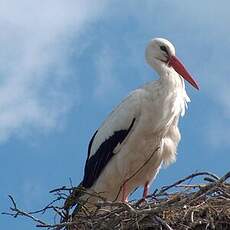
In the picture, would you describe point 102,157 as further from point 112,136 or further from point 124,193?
point 124,193

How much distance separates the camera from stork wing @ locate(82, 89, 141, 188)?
995cm

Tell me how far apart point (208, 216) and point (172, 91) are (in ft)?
7.39

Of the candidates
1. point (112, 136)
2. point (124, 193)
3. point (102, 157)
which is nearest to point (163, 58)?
point (112, 136)

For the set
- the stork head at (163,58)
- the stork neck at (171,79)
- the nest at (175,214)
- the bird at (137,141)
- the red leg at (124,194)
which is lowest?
the nest at (175,214)

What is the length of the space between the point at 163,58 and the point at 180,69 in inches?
9.0

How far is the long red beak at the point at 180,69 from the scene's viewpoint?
1032 cm

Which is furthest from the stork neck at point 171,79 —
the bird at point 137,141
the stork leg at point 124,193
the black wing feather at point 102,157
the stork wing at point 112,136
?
the stork leg at point 124,193

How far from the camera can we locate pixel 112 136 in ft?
32.9

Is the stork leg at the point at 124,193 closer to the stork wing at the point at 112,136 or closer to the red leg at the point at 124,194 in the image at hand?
the red leg at the point at 124,194

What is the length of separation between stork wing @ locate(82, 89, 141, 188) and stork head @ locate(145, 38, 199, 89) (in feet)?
1.58

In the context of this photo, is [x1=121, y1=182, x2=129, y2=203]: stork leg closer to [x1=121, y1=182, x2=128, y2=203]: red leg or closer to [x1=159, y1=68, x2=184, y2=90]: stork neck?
[x1=121, y1=182, x2=128, y2=203]: red leg

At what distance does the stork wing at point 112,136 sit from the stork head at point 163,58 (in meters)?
0.48

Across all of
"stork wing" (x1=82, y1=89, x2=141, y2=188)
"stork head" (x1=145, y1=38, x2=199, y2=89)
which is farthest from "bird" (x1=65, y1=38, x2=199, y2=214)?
"stork head" (x1=145, y1=38, x2=199, y2=89)

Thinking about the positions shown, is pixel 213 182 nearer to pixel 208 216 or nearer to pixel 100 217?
pixel 208 216
